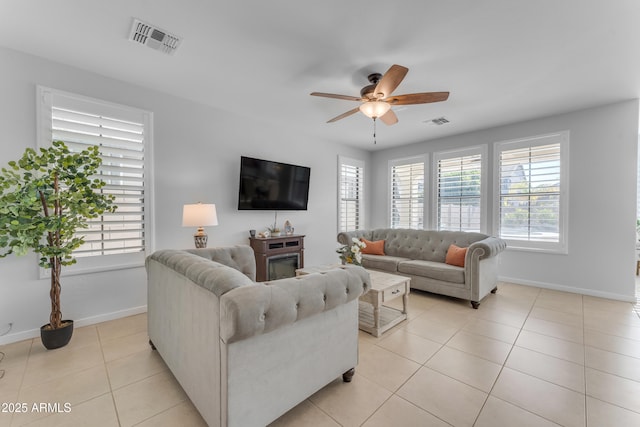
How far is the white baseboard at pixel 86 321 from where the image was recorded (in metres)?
2.38

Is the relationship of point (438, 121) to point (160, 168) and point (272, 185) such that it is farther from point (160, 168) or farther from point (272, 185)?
point (160, 168)

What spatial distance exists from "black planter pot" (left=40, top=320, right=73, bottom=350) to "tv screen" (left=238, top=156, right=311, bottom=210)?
7.03 ft

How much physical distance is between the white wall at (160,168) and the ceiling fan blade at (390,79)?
2.30 meters

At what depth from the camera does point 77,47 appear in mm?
2326

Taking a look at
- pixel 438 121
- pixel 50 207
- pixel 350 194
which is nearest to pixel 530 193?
pixel 438 121

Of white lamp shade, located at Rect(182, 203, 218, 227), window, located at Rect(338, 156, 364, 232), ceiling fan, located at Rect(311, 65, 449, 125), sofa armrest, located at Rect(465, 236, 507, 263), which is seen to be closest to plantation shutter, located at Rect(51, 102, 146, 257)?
white lamp shade, located at Rect(182, 203, 218, 227)

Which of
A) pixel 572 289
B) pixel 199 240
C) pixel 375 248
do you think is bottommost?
pixel 572 289

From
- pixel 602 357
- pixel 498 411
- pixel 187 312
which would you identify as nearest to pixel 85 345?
pixel 187 312

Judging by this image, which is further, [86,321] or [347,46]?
[86,321]

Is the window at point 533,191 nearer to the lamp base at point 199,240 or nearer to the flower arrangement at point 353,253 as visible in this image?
the flower arrangement at point 353,253

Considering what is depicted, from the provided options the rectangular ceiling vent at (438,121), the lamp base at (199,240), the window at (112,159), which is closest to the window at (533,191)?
the rectangular ceiling vent at (438,121)

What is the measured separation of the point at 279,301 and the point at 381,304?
167 cm

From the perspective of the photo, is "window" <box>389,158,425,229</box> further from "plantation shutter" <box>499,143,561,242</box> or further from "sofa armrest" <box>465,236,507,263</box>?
"sofa armrest" <box>465,236,507,263</box>

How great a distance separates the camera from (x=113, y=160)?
2848 mm
